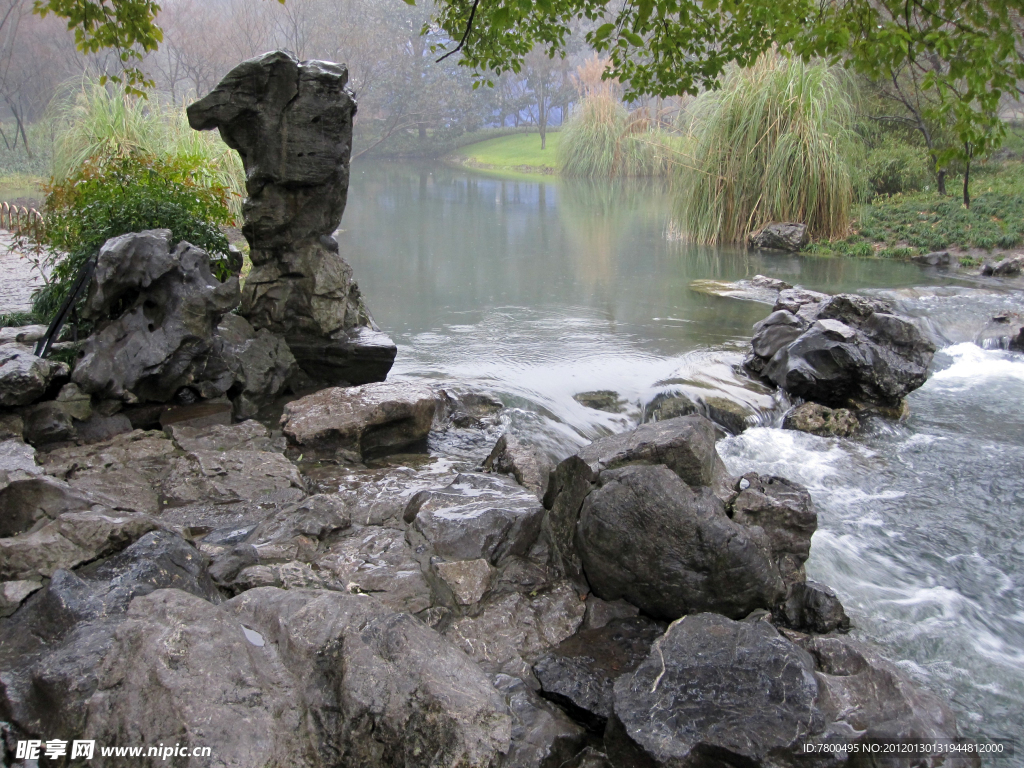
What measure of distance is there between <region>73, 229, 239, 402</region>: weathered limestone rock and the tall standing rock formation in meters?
0.85

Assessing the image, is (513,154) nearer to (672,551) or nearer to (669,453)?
(669,453)

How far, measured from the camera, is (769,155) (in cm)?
1434

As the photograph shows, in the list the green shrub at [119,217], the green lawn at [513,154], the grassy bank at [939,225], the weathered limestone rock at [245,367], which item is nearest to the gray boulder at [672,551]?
the weathered limestone rock at [245,367]

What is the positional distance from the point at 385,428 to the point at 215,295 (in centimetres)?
156

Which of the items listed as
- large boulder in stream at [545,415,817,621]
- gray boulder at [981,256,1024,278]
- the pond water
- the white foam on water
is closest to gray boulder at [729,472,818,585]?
large boulder in stream at [545,415,817,621]

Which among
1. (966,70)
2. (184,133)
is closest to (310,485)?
(966,70)

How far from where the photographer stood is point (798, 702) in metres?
2.70

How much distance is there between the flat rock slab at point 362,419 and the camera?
530 cm

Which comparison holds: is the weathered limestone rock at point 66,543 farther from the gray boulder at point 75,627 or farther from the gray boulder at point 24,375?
the gray boulder at point 24,375

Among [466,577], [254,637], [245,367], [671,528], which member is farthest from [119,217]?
[671,528]

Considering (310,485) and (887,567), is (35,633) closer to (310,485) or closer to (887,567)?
(310,485)

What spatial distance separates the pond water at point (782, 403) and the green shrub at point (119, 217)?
7.91ft

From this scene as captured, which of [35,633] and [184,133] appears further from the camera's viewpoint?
[184,133]

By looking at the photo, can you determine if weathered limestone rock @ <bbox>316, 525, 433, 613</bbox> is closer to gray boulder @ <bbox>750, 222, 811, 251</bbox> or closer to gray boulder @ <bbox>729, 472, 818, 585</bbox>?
gray boulder @ <bbox>729, 472, 818, 585</bbox>
